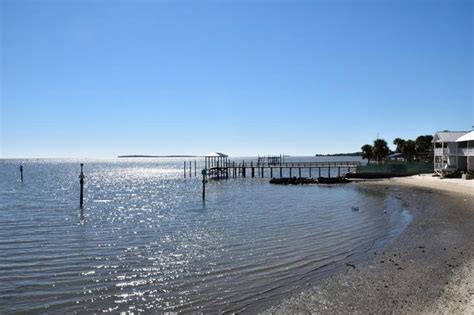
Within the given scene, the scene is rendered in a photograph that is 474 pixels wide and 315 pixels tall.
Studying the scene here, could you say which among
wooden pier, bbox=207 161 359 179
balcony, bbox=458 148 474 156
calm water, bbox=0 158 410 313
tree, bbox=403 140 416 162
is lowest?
calm water, bbox=0 158 410 313

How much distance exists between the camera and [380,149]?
245 feet

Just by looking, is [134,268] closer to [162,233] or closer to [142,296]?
[142,296]

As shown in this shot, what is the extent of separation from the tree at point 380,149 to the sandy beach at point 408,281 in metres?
54.8

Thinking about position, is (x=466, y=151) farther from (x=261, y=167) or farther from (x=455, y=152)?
(x=261, y=167)

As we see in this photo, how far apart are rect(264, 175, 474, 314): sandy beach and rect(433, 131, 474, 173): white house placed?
31.8m

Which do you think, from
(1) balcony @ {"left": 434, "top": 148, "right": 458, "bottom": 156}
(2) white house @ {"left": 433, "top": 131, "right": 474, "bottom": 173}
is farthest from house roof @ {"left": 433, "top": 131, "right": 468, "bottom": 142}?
(1) balcony @ {"left": 434, "top": 148, "right": 458, "bottom": 156}

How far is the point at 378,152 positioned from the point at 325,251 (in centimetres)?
6274

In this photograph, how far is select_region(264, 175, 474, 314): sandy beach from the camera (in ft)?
33.9

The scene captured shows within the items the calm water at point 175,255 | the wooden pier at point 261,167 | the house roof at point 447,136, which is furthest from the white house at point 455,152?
the calm water at point 175,255

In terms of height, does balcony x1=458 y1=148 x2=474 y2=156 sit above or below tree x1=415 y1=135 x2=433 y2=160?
below

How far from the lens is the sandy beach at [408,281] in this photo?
10.3 metres

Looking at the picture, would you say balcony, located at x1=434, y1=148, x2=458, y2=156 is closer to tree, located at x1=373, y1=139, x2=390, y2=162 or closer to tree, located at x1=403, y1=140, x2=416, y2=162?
tree, located at x1=373, y1=139, x2=390, y2=162

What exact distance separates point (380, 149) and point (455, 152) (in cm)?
2309

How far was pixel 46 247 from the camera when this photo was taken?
18.2 meters
